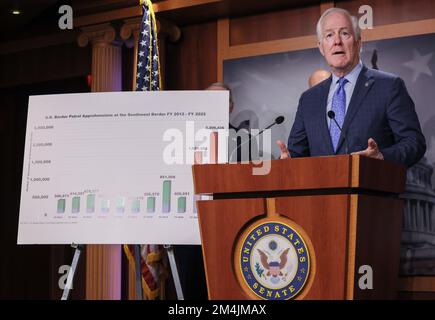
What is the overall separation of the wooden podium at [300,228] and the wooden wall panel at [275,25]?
3091 mm

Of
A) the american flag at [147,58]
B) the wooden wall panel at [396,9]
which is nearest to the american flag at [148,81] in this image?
the american flag at [147,58]

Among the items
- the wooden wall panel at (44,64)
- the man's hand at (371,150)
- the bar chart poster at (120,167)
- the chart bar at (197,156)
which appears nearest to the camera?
the man's hand at (371,150)

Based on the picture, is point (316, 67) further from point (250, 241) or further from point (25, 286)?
point (25, 286)

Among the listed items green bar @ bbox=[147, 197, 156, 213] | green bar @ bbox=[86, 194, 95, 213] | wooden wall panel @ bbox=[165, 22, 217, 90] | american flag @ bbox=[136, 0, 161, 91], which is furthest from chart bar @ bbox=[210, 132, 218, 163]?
wooden wall panel @ bbox=[165, 22, 217, 90]

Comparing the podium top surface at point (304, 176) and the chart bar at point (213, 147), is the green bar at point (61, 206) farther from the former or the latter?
the podium top surface at point (304, 176)

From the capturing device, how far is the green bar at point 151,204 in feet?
12.7

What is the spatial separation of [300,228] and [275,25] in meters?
3.58

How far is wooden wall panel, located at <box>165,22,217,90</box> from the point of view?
6449 millimetres

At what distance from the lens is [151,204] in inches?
153

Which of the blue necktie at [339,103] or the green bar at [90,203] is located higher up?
the blue necktie at [339,103]

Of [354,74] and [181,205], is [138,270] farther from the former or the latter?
[354,74]

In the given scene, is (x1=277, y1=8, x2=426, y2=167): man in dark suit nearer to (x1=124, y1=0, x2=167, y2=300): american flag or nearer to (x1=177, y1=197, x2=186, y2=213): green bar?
(x1=177, y1=197, x2=186, y2=213): green bar

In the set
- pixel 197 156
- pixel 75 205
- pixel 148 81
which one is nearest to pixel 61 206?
pixel 75 205

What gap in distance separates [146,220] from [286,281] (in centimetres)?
121
